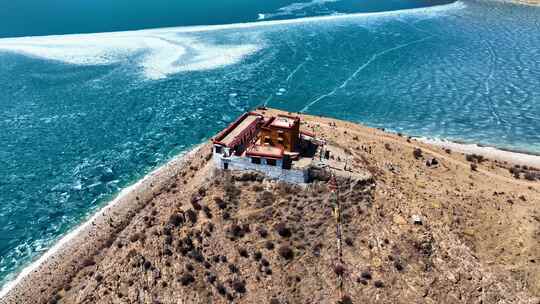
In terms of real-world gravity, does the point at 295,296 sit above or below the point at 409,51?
below

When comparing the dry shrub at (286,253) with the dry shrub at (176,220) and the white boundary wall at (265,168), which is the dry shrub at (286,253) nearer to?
the white boundary wall at (265,168)

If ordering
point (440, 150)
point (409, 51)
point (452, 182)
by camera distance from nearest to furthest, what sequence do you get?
point (452, 182)
point (440, 150)
point (409, 51)

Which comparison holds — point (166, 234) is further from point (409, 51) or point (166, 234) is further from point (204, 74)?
point (409, 51)

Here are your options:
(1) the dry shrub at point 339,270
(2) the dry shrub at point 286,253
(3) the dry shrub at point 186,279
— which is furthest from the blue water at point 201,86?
(1) the dry shrub at point 339,270

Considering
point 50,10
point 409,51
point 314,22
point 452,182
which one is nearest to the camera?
point 452,182

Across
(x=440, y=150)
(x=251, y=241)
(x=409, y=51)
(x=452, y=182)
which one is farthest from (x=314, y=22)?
(x=251, y=241)

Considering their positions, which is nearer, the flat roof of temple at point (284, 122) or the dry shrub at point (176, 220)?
the dry shrub at point (176, 220)

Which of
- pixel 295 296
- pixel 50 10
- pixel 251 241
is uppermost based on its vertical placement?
pixel 50 10

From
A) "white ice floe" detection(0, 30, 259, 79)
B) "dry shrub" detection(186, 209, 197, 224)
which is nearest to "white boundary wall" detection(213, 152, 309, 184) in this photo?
"dry shrub" detection(186, 209, 197, 224)
